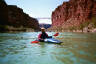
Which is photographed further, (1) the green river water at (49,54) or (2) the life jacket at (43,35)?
(2) the life jacket at (43,35)

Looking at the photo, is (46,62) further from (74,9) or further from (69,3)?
(69,3)

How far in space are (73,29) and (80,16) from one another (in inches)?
1164

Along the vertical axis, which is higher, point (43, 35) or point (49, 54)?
point (43, 35)

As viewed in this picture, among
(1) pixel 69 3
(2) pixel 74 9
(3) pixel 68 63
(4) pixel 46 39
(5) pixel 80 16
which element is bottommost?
(3) pixel 68 63

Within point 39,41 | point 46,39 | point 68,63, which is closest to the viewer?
point 68,63

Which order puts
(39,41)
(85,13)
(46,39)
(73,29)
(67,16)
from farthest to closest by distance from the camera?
(67,16) → (85,13) → (73,29) → (39,41) → (46,39)

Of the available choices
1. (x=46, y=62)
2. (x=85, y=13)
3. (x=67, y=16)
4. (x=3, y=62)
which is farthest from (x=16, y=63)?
(x=67, y=16)

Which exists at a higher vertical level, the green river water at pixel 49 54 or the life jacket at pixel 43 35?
the life jacket at pixel 43 35

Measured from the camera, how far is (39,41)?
18.8m

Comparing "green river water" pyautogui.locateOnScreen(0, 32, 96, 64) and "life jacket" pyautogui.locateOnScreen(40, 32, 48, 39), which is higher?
"life jacket" pyautogui.locateOnScreen(40, 32, 48, 39)

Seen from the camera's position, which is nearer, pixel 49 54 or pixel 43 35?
pixel 49 54

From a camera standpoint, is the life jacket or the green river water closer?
the green river water

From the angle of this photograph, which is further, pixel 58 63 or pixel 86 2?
pixel 86 2

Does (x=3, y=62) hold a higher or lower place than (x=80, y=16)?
lower
